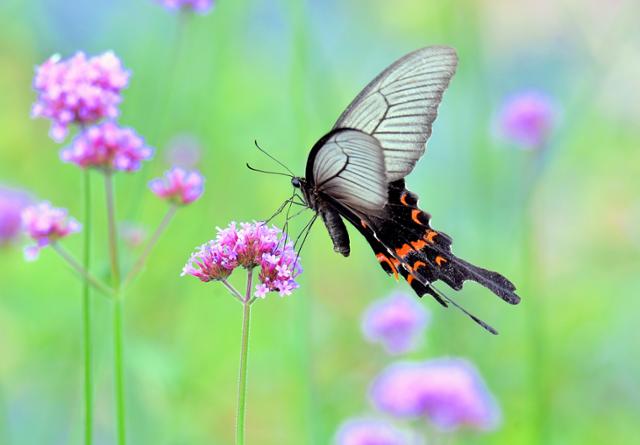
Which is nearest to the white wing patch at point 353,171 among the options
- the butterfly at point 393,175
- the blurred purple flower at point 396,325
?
the butterfly at point 393,175

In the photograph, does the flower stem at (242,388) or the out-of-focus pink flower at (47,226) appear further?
the out-of-focus pink flower at (47,226)

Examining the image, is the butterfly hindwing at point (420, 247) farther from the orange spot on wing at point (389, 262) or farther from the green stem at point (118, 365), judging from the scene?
the green stem at point (118, 365)

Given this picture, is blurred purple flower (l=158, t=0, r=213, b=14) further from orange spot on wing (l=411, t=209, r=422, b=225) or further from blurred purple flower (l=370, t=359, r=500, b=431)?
blurred purple flower (l=370, t=359, r=500, b=431)

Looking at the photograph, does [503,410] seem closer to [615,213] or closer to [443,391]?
[443,391]

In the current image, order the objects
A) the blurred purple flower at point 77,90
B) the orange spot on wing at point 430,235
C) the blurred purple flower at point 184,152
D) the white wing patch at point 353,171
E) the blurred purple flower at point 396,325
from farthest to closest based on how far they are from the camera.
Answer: the blurred purple flower at point 184,152, the blurred purple flower at point 396,325, the orange spot on wing at point 430,235, the white wing patch at point 353,171, the blurred purple flower at point 77,90

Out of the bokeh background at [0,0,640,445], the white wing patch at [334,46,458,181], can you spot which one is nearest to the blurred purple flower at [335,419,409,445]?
the bokeh background at [0,0,640,445]

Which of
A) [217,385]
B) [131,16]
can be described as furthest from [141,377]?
[131,16]
